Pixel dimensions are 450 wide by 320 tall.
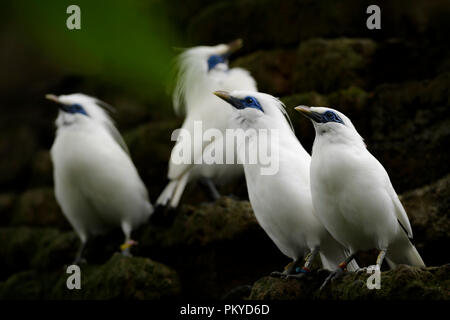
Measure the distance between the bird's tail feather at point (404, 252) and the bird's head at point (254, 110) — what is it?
1272 mm

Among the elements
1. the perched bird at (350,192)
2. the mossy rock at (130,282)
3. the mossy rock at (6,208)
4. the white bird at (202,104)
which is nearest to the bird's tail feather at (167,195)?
the white bird at (202,104)

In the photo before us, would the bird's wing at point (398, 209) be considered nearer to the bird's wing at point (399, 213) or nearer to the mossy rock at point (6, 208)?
the bird's wing at point (399, 213)

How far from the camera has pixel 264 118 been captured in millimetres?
4469

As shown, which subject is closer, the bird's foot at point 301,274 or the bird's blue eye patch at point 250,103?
the bird's foot at point 301,274

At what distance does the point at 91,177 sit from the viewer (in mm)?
6160

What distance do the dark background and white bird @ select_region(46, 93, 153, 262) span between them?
1.21 ft

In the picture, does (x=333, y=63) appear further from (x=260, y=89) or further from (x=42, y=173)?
(x=42, y=173)

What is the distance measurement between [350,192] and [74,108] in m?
3.93

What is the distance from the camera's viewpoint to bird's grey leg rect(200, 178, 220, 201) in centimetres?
653

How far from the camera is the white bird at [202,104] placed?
6449mm

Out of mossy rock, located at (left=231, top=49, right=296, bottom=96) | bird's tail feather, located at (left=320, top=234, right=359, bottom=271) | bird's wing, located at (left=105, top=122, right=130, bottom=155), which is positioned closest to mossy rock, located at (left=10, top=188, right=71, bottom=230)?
bird's wing, located at (left=105, top=122, right=130, bottom=155)

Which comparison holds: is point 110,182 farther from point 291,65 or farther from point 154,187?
point 291,65

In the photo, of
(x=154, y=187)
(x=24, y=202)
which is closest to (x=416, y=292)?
(x=154, y=187)

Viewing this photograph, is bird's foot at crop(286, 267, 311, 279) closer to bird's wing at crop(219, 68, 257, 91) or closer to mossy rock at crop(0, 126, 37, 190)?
bird's wing at crop(219, 68, 257, 91)
